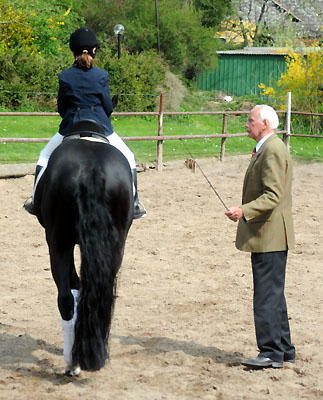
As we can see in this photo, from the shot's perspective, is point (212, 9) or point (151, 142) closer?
point (151, 142)

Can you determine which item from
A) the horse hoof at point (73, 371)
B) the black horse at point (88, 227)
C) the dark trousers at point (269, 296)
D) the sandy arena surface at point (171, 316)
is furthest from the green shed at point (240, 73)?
the horse hoof at point (73, 371)

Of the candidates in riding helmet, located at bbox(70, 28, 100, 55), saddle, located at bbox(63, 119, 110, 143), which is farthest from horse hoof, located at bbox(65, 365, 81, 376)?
riding helmet, located at bbox(70, 28, 100, 55)

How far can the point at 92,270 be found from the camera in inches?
161

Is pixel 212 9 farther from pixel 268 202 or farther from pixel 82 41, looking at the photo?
pixel 268 202

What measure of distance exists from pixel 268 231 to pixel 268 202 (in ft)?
0.74

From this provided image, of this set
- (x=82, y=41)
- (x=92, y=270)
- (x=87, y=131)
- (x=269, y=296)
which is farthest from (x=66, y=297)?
(x=82, y=41)

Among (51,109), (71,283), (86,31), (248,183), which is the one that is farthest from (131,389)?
(51,109)

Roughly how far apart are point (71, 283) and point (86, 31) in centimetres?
167

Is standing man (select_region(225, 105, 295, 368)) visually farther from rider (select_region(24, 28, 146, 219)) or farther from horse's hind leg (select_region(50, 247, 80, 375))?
horse's hind leg (select_region(50, 247, 80, 375))

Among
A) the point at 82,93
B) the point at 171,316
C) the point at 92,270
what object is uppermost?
the point at 82,93

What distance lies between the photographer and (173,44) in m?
26.5

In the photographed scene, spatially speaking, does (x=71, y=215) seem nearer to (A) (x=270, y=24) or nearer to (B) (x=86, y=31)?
(B) (x=86, y=31)

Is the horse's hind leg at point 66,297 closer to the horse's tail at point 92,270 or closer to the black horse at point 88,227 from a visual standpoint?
the black horse at point 88,227

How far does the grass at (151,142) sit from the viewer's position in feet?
47.3
